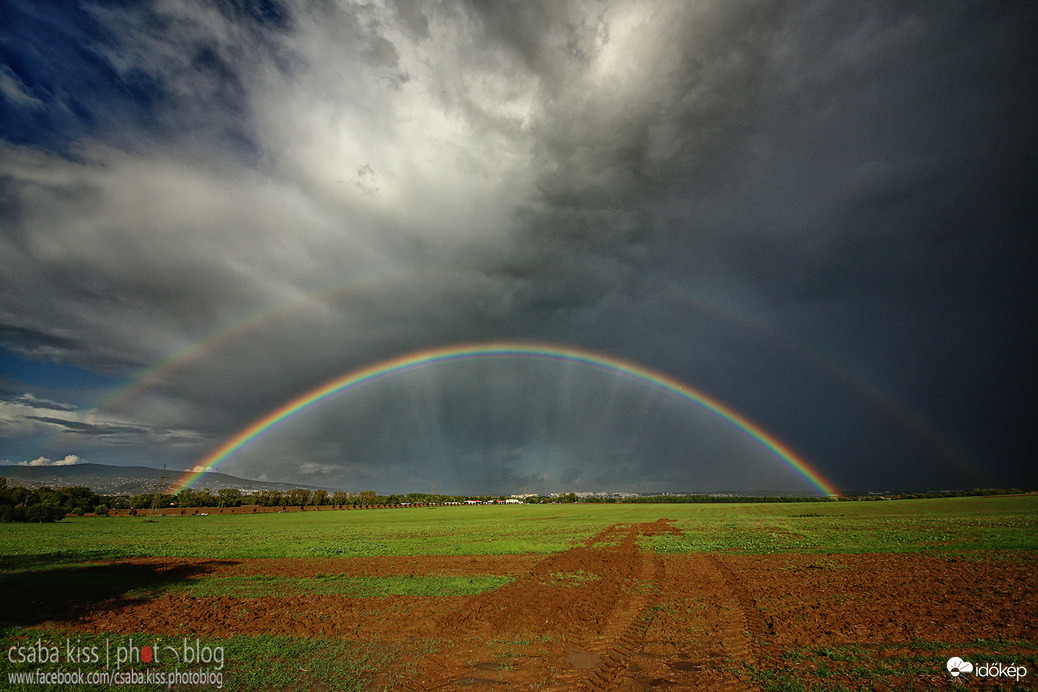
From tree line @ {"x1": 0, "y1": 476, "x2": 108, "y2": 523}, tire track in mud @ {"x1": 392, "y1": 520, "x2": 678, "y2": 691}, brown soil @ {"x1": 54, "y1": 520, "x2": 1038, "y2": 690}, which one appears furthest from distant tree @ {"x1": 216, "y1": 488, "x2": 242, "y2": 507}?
tire track in mud @ {"x1": 392, "y1": 520, "x2": 678, "y2": 691}

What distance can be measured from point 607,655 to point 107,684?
35.4 feet

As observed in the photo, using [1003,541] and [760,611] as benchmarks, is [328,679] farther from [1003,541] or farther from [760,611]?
[1003,541]

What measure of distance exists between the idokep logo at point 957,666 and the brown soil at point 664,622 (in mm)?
198

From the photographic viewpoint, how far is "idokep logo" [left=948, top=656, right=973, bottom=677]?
9453 millimetres

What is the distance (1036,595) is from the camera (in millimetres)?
15141

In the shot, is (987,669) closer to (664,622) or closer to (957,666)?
(957,666)

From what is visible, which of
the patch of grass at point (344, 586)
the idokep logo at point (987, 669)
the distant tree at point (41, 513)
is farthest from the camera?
the distant tree at point (41, 513)

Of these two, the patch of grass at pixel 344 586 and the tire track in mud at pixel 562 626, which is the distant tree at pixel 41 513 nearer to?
the patch of grass at pixel 344 586

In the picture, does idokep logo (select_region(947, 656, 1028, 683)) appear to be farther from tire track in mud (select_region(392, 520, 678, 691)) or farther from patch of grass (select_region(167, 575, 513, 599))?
patch of grass (select_region(167, 575, 513, 599))

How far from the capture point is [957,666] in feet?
31.8

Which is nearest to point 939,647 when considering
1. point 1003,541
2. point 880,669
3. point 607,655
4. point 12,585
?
point 880,669

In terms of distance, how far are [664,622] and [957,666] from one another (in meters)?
6.56

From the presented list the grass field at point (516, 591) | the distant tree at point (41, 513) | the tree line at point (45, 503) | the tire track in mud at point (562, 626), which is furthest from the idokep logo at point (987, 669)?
the tree line at point (45, 503)

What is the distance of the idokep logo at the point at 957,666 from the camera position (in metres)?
9.45
